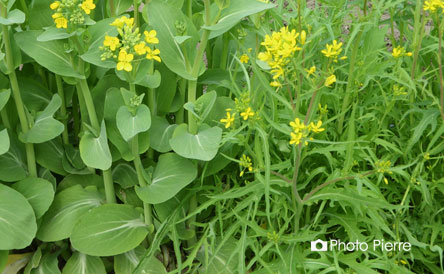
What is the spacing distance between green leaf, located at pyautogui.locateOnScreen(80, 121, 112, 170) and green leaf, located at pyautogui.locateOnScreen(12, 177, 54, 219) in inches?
6.5

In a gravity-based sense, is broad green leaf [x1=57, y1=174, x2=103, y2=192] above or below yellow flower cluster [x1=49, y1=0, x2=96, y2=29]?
below

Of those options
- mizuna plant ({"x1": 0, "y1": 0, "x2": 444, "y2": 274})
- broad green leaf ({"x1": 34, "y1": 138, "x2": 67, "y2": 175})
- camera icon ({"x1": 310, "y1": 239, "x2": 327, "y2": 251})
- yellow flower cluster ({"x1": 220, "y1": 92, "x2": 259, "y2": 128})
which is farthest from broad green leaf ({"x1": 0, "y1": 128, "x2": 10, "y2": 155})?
camera icon ({"x1": 310, "y1": 239, "x2": 327, "y2": 251})

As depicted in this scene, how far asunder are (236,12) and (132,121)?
0.39 meters

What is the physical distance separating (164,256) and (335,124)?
2.26ft

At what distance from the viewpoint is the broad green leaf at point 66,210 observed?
1.44 metres

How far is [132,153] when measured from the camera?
1.39 meters

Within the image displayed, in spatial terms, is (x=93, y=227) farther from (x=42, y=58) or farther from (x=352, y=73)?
(x=352, y=73)

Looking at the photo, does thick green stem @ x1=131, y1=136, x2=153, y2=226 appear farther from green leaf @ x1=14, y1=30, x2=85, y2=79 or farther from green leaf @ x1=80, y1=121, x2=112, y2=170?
green leaf @ x1=14, y1=30, x2=85, y2=79

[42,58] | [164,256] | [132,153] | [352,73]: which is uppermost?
[42,58]

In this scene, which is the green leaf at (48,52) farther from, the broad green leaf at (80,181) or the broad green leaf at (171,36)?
the broad green leaf at (80,181)

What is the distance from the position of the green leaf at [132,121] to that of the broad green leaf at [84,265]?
Answer: 18.2 inches

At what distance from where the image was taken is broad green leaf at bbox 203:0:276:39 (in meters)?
1.25

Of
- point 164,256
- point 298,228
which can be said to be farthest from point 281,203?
point 164,256

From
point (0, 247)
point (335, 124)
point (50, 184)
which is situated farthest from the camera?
point (335, 124)
